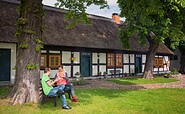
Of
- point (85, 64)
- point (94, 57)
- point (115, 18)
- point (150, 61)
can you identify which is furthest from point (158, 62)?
point (85, 64)

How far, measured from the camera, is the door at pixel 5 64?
1441 centimetres

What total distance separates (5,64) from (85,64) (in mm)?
7128

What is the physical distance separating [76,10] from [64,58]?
6.33 m

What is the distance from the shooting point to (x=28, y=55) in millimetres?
7996

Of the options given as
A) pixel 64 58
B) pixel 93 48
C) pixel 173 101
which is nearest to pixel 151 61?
pixel 93 48

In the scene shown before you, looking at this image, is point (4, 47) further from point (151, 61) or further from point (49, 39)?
point (151, 61)

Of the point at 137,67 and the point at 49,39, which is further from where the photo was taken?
the point at 137,67

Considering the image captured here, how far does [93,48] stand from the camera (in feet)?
63.8

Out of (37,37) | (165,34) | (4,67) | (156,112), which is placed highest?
(165,34)

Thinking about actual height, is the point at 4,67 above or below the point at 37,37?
below

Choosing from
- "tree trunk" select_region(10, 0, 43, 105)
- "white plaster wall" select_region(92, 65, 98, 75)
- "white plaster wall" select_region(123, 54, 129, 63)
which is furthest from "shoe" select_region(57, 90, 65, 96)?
"white plaster wall" select_region(123, 54, 129, 63)

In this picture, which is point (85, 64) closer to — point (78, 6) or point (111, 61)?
point (111, 61)

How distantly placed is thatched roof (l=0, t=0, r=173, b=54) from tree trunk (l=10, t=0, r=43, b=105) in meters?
6.32

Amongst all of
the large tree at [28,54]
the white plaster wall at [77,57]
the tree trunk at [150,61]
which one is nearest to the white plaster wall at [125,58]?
the tree trunk at [150,61]
